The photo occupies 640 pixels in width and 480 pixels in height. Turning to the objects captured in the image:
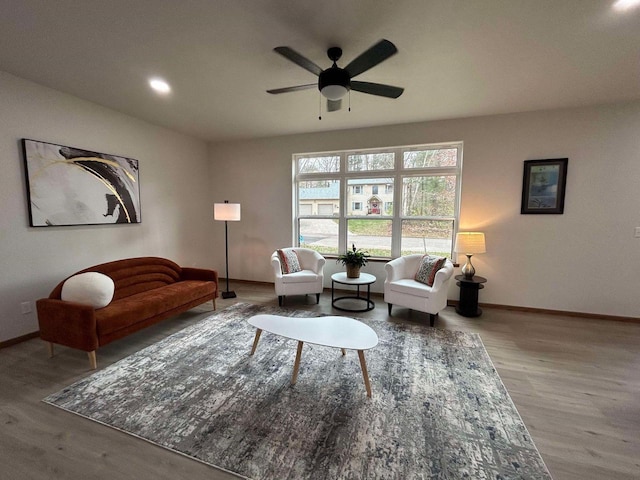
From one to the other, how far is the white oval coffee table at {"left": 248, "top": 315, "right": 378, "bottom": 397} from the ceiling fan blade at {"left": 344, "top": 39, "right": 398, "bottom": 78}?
6.74ft

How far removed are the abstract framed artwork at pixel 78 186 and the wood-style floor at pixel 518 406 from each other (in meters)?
1.43

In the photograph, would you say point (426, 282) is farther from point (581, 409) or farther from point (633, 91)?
point (633, 91)

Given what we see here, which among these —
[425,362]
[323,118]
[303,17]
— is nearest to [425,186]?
[323,118]

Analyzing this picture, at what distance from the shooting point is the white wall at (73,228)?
8.80ft

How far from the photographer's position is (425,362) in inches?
98.1

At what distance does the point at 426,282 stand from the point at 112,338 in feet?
11.6

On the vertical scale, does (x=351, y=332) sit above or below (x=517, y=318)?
above

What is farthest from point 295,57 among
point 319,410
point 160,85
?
point 319,410

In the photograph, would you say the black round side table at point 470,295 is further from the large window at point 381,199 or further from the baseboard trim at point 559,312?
the large window at point 381,199

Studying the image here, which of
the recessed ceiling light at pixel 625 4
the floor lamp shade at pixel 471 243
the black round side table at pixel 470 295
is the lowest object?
the black round side table at pixel 470 295

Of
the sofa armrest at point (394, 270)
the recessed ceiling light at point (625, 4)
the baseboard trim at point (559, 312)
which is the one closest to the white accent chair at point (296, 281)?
the sofa armrest at point (394, 270)

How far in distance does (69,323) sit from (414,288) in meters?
3.55

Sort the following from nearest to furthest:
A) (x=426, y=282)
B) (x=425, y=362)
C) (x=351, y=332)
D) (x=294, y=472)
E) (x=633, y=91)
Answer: (x=294, y=472), (x=351, y=332), (x=425, y=362), (x=633, y=91), (x=426, y=282)

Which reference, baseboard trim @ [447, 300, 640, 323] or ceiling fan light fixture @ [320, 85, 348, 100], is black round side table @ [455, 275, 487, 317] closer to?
baseboard trim @ [447, 300, 640, 323]
